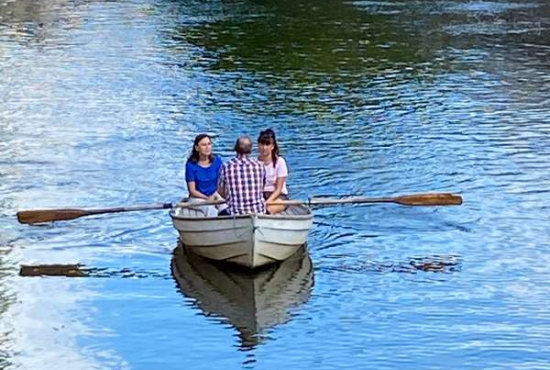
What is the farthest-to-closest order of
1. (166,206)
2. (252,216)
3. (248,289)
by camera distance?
(166,206), (248,289), (252,216)

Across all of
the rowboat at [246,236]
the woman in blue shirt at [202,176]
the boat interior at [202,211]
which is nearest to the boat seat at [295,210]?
the boat interior at [202,211]

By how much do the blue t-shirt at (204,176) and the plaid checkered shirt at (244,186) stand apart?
1.01 metres

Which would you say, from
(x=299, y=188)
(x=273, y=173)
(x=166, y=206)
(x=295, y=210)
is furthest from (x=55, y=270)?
(x=299, y=188)

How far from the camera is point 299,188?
20781 millimetres

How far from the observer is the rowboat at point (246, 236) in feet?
50.5

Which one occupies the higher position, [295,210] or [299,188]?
[295,210]

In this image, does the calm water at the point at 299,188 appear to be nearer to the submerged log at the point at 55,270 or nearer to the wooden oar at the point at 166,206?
the submerged log at the point at 55,270

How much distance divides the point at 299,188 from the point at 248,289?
543 centimetres

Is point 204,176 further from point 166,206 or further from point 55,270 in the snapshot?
point 55,270

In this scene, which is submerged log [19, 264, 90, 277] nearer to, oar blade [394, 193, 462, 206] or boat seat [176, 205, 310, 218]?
boat seat [176, 205, 310, 218]

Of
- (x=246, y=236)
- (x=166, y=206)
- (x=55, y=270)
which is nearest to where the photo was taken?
(x=246, y=236)

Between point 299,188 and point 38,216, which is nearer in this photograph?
point 38,216

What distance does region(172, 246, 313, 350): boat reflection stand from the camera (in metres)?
14.5

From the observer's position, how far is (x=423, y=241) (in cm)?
1753
